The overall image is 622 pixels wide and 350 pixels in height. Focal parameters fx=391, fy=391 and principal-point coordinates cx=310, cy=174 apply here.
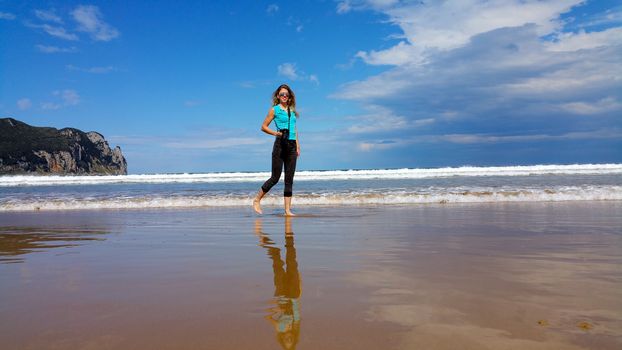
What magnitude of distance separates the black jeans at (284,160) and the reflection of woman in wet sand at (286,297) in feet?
9.81

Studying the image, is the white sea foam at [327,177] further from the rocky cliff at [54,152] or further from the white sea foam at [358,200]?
the rocky cliff at [54,152]

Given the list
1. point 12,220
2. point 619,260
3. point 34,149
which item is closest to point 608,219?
point 619,260

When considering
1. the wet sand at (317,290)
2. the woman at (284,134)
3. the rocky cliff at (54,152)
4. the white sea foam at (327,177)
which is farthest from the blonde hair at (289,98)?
the rocky cliff at (54,152)

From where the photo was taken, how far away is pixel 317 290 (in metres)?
2.27

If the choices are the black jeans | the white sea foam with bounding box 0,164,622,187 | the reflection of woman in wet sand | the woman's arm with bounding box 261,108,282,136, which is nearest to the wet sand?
the reflection of woman in wet sand

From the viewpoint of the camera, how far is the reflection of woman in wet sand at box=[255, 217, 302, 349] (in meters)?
1.62

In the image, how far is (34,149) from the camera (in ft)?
207

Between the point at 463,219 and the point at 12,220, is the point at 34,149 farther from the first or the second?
the point at 463,219

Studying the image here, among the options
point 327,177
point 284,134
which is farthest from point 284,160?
Answer: point 327,177

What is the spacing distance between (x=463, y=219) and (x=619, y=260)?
9.44 ft

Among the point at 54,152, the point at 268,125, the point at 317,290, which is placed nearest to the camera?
the point at 317,290

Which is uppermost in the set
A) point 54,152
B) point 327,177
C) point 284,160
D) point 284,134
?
point 54,152

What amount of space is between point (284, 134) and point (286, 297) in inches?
188

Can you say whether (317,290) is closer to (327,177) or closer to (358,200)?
(358,200)
